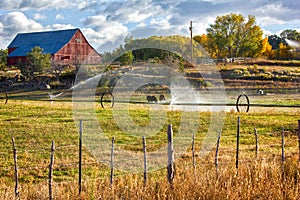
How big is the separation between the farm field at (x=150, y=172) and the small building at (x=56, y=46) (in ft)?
115

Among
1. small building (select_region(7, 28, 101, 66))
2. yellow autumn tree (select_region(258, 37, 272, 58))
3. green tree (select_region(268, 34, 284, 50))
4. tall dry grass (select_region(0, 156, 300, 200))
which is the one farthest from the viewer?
green tree (select_region(268, 34, 284, 50))

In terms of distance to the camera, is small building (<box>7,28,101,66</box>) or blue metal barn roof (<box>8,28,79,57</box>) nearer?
small building (<box>7,28,101,66</box>)

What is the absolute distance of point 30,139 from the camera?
51.0ft

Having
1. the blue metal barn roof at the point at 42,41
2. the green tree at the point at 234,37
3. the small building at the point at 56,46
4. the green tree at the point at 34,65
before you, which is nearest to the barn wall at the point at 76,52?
the small building at the point at 56,46

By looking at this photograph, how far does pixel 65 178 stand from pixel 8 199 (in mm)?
5016

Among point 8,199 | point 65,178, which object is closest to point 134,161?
point 65,178

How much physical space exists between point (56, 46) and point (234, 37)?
26826 mm

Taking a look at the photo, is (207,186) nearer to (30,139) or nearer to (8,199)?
(8,199)

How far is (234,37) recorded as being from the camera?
68.1 meters

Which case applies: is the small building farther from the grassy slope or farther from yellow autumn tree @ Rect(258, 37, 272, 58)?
the grassy slope

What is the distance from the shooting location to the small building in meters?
58.0

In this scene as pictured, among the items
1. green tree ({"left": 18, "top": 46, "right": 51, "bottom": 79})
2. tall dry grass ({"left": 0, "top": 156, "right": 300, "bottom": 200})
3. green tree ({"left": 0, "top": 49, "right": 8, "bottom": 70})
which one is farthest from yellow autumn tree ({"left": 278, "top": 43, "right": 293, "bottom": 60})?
tall dry grass ({"left": 0, "top": 156, "right": 300, "bottom": 200})

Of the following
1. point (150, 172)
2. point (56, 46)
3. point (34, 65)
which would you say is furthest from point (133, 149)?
point (56, 46)

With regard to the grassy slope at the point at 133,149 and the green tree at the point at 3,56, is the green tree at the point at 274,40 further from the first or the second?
the grassy slope at the point at 133,149
